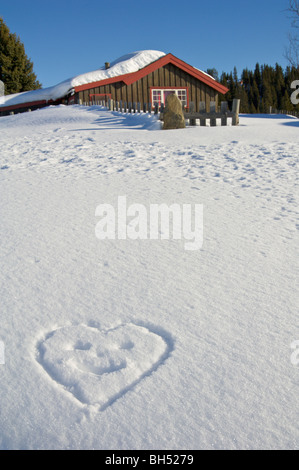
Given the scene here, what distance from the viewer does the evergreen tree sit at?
1358 inches

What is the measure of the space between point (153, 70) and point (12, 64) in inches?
846

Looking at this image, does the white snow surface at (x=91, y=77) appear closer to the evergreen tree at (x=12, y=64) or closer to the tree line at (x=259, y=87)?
the evergreen tree at (x=12, y=64)

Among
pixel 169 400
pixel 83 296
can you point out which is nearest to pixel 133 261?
pixel 83 296

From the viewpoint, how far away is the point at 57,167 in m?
6.11

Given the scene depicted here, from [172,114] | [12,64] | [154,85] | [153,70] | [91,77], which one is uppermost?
[12,64]

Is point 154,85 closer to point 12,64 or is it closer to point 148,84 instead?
point 148,84

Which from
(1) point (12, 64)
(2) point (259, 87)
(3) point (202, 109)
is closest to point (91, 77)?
(3) point (202, 109)

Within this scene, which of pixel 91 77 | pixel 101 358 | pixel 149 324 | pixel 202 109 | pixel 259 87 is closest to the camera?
pixel 101 358

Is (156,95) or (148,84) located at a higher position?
(148,84)

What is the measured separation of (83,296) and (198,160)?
4.38 meters

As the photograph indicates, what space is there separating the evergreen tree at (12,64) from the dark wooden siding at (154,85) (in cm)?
1709

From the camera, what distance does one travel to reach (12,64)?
35.0m

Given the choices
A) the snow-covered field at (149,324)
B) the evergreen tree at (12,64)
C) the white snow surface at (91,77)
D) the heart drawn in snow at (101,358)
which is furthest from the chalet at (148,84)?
the heart drawn in snow at (101,358)
